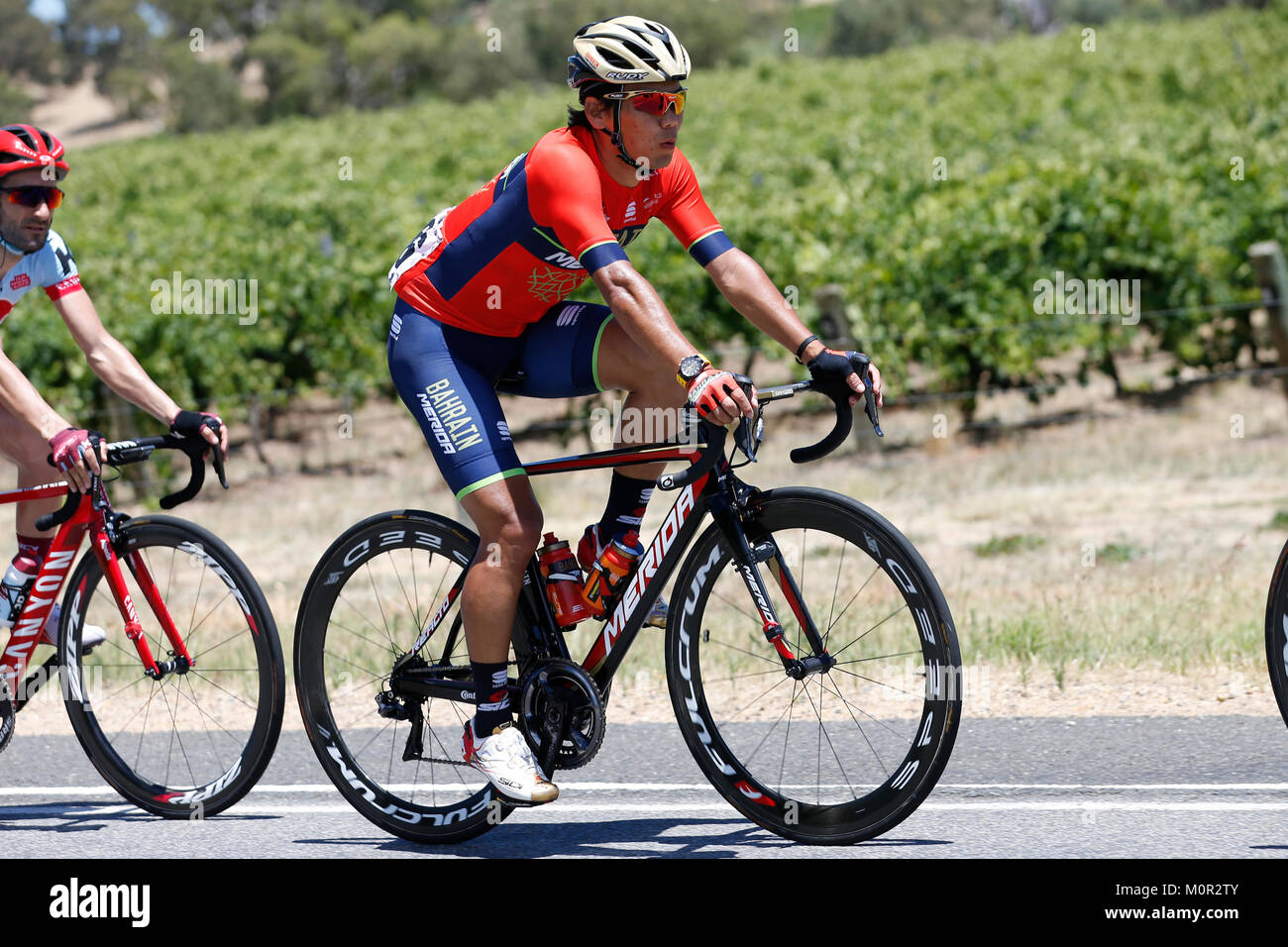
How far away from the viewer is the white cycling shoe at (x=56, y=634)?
5215 millimetres

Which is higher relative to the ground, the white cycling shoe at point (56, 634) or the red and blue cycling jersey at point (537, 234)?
the red and blue cycling jersey at point (537, 234)

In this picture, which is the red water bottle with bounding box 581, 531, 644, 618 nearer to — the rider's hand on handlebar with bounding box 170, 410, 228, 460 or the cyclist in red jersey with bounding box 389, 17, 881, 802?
the cyclist in red jersey with bounding box 389, 17, 881, 802

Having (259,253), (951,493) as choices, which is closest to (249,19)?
(259,253)

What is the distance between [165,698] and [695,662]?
203 cm

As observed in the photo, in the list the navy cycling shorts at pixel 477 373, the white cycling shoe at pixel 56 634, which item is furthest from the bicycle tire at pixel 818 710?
the white cycling shoe at pixel 56 634

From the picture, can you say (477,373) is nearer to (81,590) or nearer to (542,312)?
(542,312)

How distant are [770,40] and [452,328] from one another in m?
99.7

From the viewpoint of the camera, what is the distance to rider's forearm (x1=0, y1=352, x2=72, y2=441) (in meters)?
4.93

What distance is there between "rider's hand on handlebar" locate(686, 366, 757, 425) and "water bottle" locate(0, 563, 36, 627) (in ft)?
8.78

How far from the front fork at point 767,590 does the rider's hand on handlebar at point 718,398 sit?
0.41 metres

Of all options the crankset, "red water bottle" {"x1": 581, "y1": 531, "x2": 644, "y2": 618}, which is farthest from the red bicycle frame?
"red water bottle" {"x1": 581, "y1": 531, "x2": 644, "y2": 618}

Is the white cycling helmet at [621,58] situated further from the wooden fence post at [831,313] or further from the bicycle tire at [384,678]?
the wooden fence post at [831,313]

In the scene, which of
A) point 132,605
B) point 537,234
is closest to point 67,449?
point 132,605

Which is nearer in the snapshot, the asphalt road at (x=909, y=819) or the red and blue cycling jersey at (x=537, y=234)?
the red and blue cycling jersey at (x=537, y=234)
